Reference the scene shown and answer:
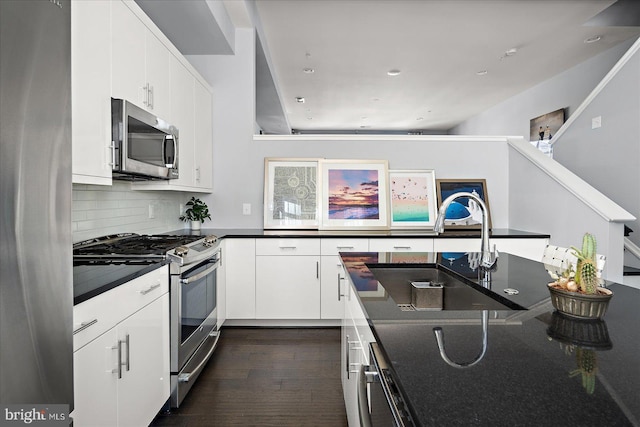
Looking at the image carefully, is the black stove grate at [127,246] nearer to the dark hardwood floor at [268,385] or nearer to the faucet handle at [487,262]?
the dark hardwood floor at [268,385]

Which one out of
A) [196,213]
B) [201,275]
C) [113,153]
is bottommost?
[201,275]

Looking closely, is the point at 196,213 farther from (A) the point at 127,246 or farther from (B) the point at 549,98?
(B) the point at 549,98

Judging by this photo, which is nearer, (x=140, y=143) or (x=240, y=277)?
(x=140, y=143)

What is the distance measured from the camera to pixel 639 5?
161 inches

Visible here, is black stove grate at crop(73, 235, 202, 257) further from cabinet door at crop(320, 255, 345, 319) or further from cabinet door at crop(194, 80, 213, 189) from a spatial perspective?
cabinet door at crop(320, 255, 345, 319)

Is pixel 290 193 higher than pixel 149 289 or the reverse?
higher

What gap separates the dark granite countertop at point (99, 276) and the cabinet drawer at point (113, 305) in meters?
0.02

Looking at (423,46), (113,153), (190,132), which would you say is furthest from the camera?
(423,46)

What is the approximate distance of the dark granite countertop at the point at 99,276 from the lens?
1.30 metres

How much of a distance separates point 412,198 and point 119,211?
267 cm

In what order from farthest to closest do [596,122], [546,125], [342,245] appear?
[546,125] → [596,122] → [342,245]

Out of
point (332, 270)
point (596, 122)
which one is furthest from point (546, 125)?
point (332, 270)

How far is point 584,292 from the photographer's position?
0.99 meters

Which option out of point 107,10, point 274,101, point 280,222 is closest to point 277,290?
point 280,222
